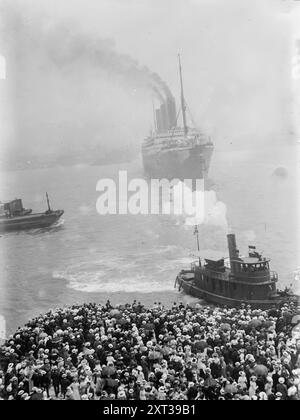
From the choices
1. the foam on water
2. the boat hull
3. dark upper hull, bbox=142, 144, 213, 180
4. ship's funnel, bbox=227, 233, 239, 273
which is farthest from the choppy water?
dark upper hull, bbox=142, 144, 213, 180

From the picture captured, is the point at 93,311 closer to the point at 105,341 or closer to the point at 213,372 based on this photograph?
the point at 105,341

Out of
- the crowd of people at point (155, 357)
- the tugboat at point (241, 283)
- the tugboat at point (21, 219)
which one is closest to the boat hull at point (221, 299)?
the tugboat at point (241, 283)

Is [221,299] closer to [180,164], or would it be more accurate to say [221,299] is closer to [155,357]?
[155,357]

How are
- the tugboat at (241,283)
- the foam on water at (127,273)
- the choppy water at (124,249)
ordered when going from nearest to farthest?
the tugboat at (241,283)
the choppy water at (124,249)
the foam on water at (127,273)

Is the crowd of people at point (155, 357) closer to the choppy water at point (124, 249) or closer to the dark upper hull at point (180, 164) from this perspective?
the choppy water at point (124, 249)

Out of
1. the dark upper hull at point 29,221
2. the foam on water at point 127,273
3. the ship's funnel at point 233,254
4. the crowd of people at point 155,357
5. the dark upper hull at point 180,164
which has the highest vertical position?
the dark upper hull at point 180,164

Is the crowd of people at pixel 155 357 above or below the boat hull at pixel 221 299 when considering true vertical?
below

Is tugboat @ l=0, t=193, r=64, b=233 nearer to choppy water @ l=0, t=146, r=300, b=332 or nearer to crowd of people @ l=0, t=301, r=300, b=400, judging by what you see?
choppy water @ l=0, t=146, r=300, b=332
